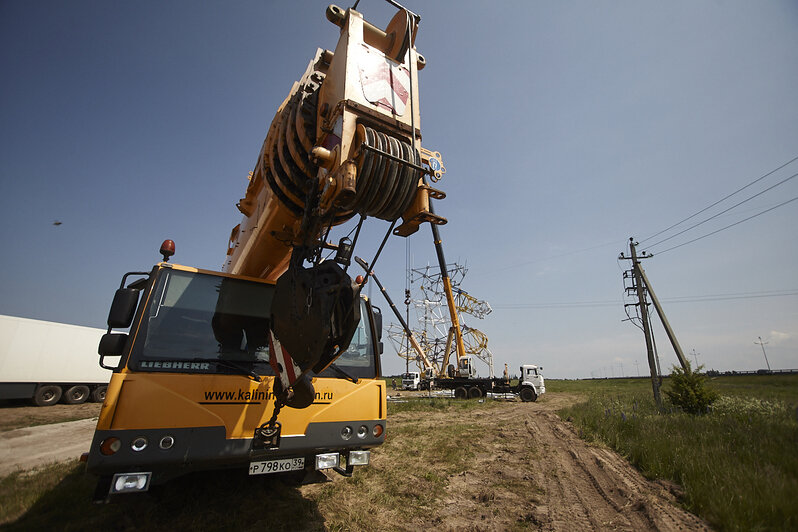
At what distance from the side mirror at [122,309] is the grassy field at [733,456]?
5.54 metres

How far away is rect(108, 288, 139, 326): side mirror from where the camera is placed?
279 centimetres

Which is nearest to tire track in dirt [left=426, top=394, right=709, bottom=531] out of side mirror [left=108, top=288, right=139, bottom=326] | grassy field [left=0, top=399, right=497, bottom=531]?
grassy field [left=0, top=399, right=497, bottom=531]

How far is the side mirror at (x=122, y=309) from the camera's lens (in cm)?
279

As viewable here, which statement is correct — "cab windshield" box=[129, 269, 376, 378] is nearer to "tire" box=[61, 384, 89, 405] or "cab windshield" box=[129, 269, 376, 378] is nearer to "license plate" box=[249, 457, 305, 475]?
"license plate" box=[249, 457, 305, 475]

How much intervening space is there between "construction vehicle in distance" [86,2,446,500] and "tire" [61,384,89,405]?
17363mm

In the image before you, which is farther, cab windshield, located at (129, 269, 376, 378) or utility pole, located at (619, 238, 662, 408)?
utility pole, located at (619, 238, 662, 408)

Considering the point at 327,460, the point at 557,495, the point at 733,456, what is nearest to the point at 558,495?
the point at 557,495

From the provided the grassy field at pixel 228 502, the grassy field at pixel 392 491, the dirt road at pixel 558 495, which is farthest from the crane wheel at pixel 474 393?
the grassy field at pixel 228 502

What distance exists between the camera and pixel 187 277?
329cm

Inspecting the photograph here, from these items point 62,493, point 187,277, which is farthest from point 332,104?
point 62,493

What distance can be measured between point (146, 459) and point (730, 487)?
544 cm

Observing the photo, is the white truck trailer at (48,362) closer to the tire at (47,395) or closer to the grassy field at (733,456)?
the tire at (47,395)

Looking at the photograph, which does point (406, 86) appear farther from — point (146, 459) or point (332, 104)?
point (146, 459)

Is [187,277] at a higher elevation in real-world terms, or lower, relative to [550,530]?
higher
